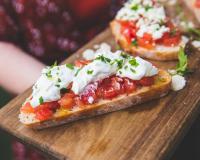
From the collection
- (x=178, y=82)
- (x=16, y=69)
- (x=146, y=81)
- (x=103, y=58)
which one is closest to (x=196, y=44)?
(x=178, y=82)

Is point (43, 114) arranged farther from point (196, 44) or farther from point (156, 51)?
point (196, 44)

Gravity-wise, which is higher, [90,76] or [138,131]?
[90,76]

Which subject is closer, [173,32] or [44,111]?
[44,111]

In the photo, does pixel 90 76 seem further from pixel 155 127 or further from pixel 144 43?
pixel 144 43

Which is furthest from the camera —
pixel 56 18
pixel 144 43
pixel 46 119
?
pixel 56 18

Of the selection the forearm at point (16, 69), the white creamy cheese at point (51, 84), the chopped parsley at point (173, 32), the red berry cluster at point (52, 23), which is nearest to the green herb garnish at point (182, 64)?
the chopped parsley at point (173, 32)

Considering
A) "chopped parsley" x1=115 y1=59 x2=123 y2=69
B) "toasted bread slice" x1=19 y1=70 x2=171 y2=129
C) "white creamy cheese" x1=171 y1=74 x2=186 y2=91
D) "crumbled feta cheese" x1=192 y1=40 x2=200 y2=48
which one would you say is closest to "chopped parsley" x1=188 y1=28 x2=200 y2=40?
"crumbled feta cheese" x1=192 y1=40 x2=200 y2=48

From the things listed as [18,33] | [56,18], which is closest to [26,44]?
[18,33]
